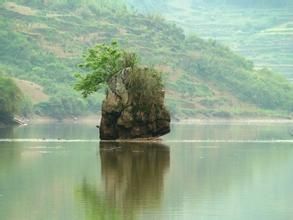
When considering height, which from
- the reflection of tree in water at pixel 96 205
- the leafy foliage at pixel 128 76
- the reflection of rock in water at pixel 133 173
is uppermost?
the leafy foliage at pixel 128 76

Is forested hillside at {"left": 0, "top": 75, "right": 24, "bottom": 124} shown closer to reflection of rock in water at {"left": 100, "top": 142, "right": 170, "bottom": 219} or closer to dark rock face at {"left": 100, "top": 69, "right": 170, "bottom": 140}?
dark rock face at {"left": 100, "top": 69, "right": 170, "bottom": 140}

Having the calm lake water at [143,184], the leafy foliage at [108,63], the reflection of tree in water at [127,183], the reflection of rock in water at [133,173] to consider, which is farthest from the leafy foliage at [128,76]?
the reflection of tree in water at [127,183]

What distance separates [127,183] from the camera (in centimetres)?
4456

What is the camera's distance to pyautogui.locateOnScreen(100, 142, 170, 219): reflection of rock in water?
3784 centimetres

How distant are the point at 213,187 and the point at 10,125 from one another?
97599 millimetres

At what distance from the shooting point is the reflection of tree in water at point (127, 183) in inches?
1394

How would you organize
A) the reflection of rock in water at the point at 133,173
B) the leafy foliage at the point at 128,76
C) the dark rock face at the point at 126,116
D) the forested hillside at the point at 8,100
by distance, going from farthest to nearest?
the forested hillside at the point at 8,100, the leafy foliage at the point at 128,76, the dark rock face at the point at 126,116, the reflection of rock in water at the point at 133,173

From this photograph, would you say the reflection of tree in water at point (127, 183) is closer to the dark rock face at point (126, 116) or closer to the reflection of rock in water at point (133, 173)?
the reflection of rock in water at point (133, 173)

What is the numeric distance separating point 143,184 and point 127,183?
2.43 ft

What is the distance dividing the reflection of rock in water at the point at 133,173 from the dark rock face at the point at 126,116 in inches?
180

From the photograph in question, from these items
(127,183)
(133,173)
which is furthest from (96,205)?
(133,173)

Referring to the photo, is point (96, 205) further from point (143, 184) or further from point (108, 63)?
point (108, 63)

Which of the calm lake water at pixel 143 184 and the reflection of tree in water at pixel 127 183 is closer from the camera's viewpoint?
the calm lake water at pixel 143 184

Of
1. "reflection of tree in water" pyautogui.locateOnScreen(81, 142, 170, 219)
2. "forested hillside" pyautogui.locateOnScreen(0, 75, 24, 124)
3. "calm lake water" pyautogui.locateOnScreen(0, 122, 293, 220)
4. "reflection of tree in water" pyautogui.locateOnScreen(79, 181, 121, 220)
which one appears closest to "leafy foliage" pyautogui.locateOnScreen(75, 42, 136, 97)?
"calm lake water" pyautogui.locateOnScreen(0, 122, 293, 220)
